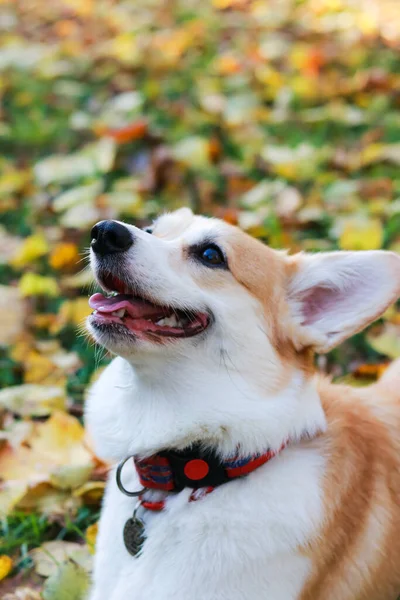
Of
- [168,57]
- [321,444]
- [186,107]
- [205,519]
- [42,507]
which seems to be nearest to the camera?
[205,519]

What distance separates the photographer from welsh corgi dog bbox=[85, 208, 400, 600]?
81.1 inches

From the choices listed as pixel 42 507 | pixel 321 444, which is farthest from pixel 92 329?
pixel 42 507

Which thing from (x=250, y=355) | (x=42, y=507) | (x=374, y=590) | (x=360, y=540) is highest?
(x=250, y=355)

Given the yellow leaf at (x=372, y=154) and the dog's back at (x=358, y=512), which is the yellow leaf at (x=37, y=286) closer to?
the dog's back at (x=358, y=512)

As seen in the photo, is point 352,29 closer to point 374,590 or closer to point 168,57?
point 168,57

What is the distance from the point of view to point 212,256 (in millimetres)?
2338

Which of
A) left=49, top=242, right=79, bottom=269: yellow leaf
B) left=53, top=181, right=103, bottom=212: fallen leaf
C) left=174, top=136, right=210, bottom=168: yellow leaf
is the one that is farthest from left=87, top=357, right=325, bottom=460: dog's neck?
left=174, top=136, right=210, bottom=168: yellow leaf

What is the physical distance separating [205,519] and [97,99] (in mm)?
4748

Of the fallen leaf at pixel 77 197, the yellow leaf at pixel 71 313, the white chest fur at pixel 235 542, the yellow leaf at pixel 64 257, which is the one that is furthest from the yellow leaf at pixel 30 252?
the white chest fur at pixel 235 542

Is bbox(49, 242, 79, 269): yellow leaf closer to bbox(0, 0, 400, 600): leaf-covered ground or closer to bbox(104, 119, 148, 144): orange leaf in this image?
bbox(0, 0, 400, 600): leaf-covered ground

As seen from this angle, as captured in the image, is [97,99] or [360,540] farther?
[97,99]

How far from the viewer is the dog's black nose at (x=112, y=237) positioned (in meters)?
2.13

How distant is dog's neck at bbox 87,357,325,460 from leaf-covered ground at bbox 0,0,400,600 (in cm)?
68

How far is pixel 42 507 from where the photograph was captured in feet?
9.05
